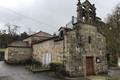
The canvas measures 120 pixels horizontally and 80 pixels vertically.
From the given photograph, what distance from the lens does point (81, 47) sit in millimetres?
17609

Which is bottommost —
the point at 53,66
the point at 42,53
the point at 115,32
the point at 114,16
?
the point at 53,66

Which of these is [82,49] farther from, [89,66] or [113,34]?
[113,34]

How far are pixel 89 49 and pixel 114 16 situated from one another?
1655cm

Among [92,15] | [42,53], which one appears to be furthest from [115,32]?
[42,53]

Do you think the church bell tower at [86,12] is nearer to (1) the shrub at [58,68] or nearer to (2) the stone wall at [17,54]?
(1) the shrub at [58,68]

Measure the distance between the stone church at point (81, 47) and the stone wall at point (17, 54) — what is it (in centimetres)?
626

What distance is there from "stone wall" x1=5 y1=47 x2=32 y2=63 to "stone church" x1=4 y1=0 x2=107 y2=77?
20.5 ft

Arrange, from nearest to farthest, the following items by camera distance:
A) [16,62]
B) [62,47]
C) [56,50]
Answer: [62,47] < [56,50] < [16,62]

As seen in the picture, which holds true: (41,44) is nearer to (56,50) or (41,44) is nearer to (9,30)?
(56,50)

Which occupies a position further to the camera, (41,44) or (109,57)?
(109,57)

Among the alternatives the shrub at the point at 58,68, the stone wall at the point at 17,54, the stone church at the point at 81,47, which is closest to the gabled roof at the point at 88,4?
the stone church at the point at 81,47

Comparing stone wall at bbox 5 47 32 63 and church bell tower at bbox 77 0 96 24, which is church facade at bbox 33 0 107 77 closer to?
church bell tower at bbox 77 0 96 24

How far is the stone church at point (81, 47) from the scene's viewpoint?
54.6ft

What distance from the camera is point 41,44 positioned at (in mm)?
22875
